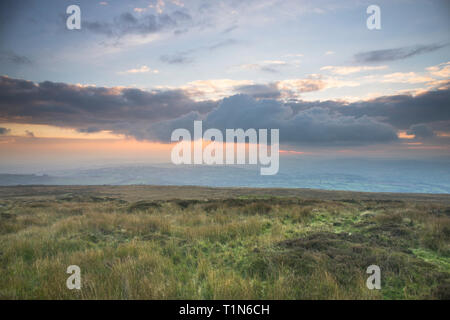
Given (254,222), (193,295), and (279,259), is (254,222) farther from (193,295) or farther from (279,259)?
(193,295)

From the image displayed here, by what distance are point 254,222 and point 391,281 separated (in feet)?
20.1

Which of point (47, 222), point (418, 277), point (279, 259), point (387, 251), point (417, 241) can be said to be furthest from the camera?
point (47, 222)

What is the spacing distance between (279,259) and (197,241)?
11.4 feet

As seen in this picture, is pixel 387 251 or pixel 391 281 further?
pixel 387 251

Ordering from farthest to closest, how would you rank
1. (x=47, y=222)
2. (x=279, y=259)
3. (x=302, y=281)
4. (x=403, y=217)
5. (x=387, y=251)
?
(x=47, y=222) → (x=403, y=217) → (x=387, y=251) → (x=279, y=259) → (x=302, y=281)

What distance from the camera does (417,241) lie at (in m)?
8.55

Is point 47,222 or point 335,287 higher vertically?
point 335,287

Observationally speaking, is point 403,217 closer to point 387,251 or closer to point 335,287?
point 387,251

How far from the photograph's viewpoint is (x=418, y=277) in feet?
18.5

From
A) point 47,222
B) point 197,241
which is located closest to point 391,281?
point 197,241
